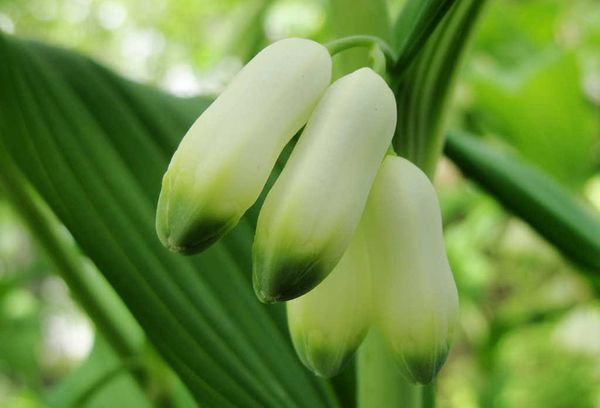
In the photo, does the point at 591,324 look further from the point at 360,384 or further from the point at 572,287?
the point at 360,384

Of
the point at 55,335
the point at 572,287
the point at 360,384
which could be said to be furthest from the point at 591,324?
the point at 55,335

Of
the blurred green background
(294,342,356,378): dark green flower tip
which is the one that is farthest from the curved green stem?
the blurred green background

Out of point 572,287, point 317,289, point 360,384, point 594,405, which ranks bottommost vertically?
point 594,405

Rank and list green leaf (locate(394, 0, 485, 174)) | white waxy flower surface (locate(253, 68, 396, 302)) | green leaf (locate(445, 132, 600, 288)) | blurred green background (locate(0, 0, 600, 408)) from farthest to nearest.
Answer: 1. blurred green background (locate(0, 0, 600, 408))
2. green leaf (locate(445, 132, 600, 288))
3. green leaf (locate(394, 0, 485, 174))
4. white waxy flower surface (locate(253, 68, 396, 302))

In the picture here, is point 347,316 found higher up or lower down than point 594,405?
higher up

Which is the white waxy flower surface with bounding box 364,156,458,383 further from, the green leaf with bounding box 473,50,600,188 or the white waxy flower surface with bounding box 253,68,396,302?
the green leaf with bounding box 473,50,600,188

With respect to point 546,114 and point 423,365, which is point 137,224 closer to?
point 423,365

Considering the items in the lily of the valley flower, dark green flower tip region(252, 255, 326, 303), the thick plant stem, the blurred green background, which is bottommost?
the blurred green background

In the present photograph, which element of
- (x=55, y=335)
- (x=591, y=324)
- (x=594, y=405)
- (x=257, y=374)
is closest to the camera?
(x=257, y=374)
